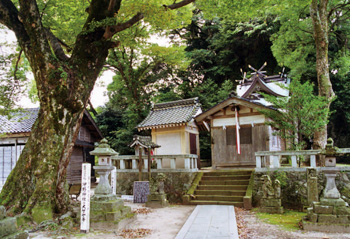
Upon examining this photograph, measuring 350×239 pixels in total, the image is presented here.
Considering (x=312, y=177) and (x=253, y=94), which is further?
(x=253, y=94)

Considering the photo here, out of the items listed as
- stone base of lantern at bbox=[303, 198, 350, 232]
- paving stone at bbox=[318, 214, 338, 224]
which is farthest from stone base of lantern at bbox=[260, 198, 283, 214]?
paving stone at bbox=[318, 214, 338, 224]

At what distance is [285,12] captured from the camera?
53.5 feet

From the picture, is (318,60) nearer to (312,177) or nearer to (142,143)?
(312,177)

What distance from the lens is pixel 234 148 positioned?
A: 1450cm

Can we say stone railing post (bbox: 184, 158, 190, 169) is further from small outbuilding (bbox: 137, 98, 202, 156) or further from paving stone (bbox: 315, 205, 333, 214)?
paving stone (bbox: 315, 205, 333, 214)

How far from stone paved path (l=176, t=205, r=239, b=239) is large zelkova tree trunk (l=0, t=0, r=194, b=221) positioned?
400 centimetres

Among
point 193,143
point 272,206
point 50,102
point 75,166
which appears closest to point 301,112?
point 272,206

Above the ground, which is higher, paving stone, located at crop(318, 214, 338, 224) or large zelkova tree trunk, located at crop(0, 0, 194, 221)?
large zelkova tree trunk, located at crop(0, 0, 194, 221)

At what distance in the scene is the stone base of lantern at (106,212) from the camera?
24.3 feet

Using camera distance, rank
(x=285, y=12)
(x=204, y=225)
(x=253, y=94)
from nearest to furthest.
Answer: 1. (x=204, y=225)
2. (x=285, y=12)
3. (x=253, y=94)

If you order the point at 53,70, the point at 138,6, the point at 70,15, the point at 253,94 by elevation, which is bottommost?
the point at 53,70

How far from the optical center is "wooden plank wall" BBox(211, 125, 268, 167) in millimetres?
13969

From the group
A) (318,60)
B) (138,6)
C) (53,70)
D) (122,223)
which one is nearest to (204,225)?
(122,223)

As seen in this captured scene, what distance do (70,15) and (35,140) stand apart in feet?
22.2
